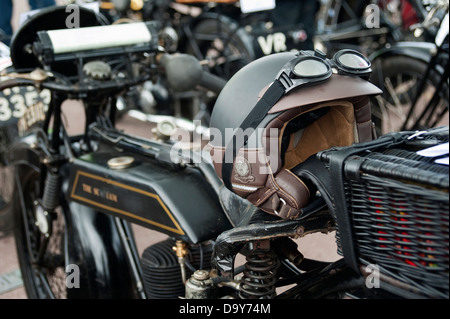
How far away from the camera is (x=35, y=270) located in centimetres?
267

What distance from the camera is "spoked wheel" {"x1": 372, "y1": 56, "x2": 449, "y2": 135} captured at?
3.70m

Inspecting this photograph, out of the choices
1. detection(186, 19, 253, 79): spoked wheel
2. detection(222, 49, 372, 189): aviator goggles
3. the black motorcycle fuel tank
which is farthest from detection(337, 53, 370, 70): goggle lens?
detection(186, 19, 253, 79): spoked wheel

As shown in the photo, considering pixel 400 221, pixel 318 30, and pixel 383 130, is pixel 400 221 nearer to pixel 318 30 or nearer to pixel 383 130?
pixel 383 130

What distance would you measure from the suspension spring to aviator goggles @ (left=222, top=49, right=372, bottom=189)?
0.33m

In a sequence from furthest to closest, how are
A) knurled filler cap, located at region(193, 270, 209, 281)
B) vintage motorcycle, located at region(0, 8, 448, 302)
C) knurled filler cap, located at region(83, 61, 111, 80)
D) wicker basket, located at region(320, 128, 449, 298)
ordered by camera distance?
knurled filler cap, located at region(83, 61, 111, 80)
knurled filler cap, located at region(193, 270, 209, 281)
vintage motorcycle, located at region(0, 8, 448, 302)
wicker basket, located at region(320, 128, 449, 298)

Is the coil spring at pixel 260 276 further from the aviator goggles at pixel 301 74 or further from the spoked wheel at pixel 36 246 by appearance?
the spoked wheel at pixel 36 246

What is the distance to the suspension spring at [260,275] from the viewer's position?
1.58 meters

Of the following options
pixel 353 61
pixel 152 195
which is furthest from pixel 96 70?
pixel 353 61

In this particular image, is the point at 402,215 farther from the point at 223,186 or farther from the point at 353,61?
the point at 223,186

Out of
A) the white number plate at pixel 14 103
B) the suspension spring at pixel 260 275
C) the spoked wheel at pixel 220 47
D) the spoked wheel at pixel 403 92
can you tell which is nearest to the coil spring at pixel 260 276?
the suspension spring at pixel 260 275

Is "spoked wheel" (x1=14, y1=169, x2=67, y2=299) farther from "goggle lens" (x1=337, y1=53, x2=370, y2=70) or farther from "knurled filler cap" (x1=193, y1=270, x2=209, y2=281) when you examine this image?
"goggle lens" (x1=337, y1=53, x2=370, y2=70)

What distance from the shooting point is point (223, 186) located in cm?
178

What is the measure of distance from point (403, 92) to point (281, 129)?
11.1 ft
